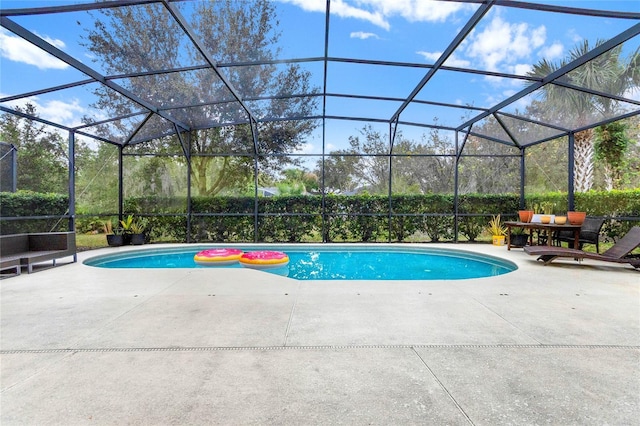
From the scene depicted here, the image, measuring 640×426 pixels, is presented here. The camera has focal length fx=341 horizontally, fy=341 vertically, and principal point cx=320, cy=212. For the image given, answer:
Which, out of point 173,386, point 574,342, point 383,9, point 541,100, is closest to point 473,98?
point 541,100

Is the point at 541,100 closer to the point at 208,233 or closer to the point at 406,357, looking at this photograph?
the point at 406,357

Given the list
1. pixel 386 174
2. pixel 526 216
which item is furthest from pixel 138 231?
pixel 526 216

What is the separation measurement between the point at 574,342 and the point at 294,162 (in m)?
8.70

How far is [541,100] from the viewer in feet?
22.5

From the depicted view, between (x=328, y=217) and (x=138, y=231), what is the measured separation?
519cm

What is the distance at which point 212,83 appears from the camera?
6.75 metres

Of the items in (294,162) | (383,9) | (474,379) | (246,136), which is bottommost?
(474,379)

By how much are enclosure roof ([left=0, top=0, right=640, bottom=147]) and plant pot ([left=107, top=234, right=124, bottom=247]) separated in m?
2.47

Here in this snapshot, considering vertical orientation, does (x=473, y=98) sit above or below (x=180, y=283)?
above

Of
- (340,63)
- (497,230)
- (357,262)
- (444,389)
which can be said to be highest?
(340,63)

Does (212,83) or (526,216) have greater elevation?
(212,83)

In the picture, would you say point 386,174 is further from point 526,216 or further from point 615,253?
point 615,253

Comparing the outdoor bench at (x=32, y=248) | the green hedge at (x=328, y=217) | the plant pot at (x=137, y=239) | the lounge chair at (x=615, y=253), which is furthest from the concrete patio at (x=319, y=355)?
the green hedge at (x=328, y=217)

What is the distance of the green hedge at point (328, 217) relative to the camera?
9727mm
